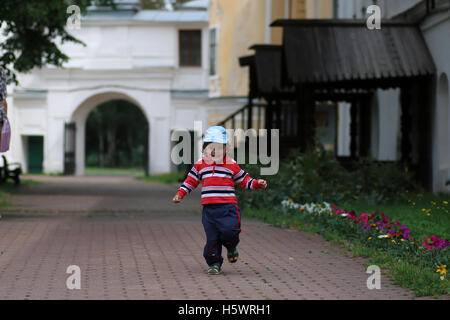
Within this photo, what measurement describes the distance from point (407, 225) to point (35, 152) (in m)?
34.7

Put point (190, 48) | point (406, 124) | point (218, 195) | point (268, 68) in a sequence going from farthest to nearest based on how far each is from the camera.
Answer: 1. point (190, 48)
2. point (268, 68)
3. point (406, 124)
4. point (218, 195)

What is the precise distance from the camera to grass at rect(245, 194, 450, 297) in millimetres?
7367

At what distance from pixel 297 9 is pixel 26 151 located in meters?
18.9

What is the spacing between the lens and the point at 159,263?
28.9 ft

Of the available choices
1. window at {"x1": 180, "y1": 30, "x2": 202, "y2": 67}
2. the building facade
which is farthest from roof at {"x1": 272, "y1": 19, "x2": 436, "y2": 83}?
window at {"x1": 180, "y1": 30, "x2": 202, "y2": 67}

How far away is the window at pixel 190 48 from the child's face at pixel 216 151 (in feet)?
110

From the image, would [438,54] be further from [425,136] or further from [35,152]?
[35,152]

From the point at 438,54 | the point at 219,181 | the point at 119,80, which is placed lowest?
the point at 219,181

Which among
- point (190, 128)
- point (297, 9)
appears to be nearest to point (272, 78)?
point (297, 9)

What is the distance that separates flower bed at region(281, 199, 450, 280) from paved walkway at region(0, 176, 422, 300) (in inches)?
16.8

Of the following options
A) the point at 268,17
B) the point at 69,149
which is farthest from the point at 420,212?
the point at 69,149

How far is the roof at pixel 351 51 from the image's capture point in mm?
16141

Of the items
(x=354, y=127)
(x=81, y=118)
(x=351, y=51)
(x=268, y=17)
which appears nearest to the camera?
(x=351, y=51)

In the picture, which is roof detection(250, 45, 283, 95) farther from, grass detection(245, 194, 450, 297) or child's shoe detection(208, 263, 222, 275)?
child's shoe detection(208, 263, 222, 275)
